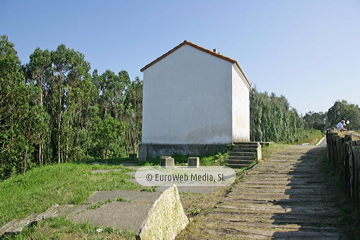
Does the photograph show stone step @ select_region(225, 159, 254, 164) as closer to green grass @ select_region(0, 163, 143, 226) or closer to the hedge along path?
the hedge along path

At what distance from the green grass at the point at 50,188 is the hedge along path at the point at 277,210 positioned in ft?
12.6

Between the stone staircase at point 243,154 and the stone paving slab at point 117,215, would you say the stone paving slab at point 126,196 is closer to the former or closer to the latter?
the stone paving slab at point 117,215

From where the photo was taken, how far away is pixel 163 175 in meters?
11.4

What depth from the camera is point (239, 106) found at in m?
17.0

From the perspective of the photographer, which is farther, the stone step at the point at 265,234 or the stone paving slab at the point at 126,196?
the stone paving slab at the point at 126,196

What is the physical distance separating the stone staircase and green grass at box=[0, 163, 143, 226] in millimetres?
5185

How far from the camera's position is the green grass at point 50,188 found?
7.52m

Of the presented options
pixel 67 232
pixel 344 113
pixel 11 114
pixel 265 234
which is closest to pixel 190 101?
pixel 67 232

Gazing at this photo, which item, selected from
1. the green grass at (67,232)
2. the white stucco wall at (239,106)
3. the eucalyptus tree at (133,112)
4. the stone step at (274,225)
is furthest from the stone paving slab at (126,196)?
the eucalyptus tree at (133,112)

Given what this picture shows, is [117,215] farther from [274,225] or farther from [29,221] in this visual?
[274,225]

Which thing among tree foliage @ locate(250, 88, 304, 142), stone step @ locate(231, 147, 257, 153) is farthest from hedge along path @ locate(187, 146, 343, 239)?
tree foliage @ locate(250, 88, 304, 142)

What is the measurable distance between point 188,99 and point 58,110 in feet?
72.5

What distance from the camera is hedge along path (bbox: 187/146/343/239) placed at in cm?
448

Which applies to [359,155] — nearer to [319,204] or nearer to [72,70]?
[319,204]
